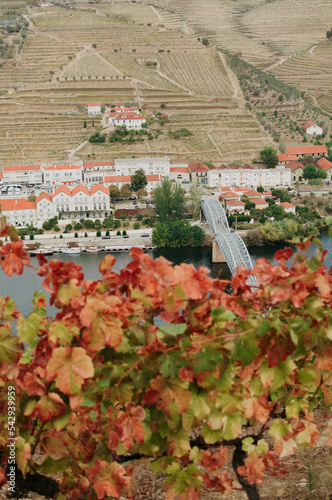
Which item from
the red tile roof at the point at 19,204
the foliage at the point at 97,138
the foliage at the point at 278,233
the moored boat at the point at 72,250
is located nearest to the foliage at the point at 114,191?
the red tile roof at the point at 19,204

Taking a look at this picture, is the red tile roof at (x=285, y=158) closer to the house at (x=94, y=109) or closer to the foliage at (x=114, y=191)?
the foliage at (x=114, y=191)

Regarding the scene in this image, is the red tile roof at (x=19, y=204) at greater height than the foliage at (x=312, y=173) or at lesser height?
lesser

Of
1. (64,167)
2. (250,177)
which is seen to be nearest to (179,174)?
(250,177)

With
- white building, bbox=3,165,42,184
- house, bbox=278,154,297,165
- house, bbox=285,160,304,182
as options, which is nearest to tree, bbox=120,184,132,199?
white building, bbox=3,165,42,184

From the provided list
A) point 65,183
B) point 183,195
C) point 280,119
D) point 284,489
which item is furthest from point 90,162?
point 284,489

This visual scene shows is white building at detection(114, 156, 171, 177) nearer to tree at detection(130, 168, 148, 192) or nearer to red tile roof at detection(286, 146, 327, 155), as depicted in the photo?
tree at detection(130, 168, 148, 192)

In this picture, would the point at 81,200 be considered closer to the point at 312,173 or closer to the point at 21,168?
the point at 21,168
